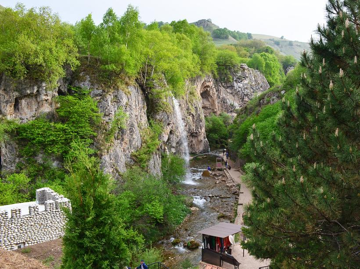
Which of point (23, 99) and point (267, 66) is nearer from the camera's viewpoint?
point (23, 99)

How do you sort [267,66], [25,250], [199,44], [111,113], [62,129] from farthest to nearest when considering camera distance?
[267,66]
[199,44]
[111,113]
[62,129]
[25,250]

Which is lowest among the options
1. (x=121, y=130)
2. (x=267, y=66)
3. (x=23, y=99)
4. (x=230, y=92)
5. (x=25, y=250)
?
(x=25, y=250)

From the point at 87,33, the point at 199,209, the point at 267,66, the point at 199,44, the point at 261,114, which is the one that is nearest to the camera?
the point at 199,209

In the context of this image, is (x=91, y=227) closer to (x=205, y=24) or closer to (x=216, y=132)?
(x=216, y=132)

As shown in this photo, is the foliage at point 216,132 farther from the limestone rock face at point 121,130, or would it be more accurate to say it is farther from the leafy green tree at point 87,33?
the leafy green tree at point 87,33

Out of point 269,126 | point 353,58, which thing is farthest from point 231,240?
point 269,126

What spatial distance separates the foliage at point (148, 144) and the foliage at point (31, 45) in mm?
9212

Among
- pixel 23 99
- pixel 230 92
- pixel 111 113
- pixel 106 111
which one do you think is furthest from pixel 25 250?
pixel 230 92

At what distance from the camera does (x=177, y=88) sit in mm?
37969

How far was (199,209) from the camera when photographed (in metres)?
24.1

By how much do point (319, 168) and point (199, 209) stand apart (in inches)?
725

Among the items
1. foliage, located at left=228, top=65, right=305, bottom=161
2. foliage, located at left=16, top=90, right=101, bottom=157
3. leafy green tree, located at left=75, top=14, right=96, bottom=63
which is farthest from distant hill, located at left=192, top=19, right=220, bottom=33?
foliage, located at left=16, top=90, right=101, bottom=157

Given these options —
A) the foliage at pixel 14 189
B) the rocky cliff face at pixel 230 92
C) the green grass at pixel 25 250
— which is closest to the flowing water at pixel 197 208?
the green grass at pixel 25 250

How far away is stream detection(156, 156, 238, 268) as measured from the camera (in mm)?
16672
